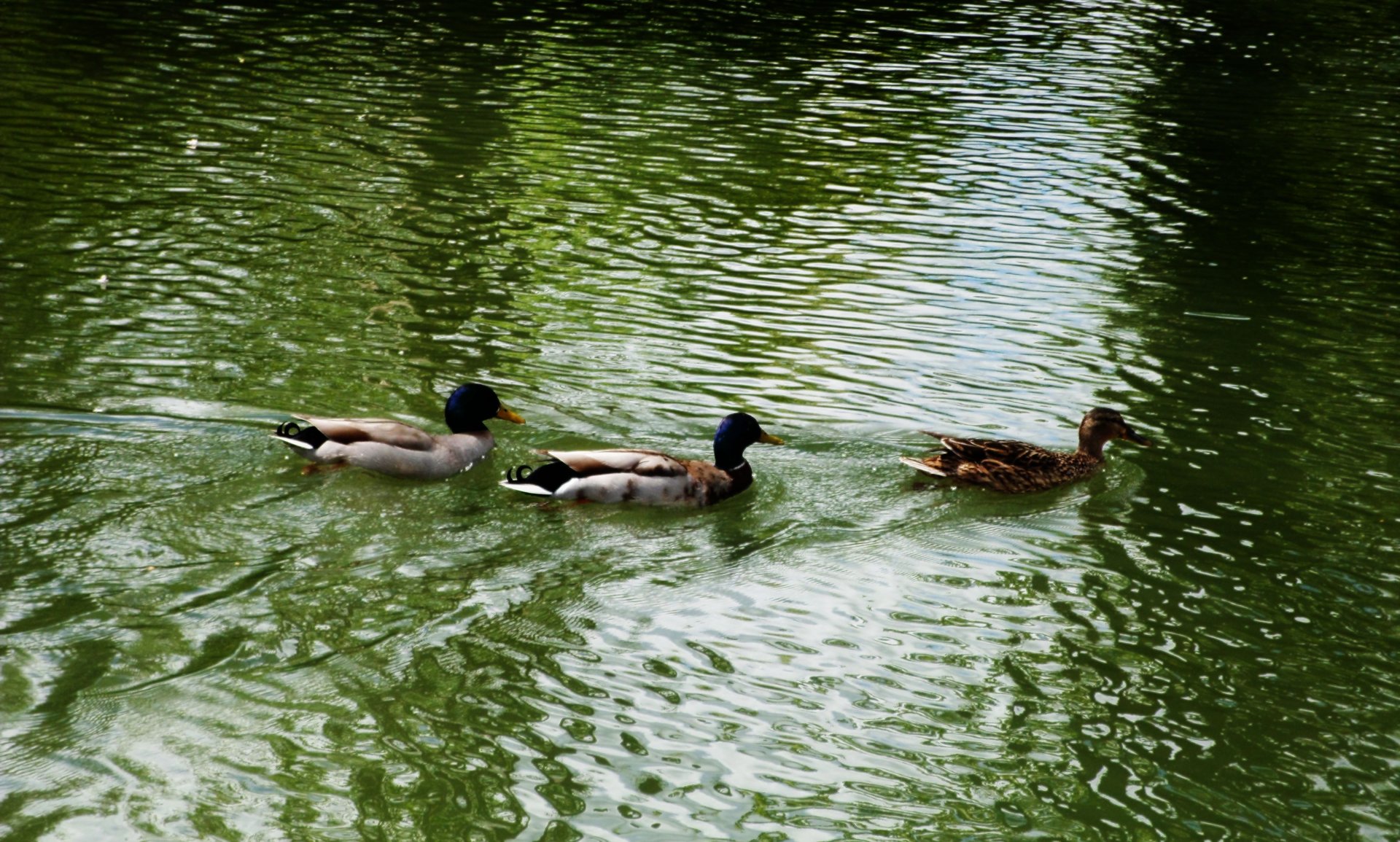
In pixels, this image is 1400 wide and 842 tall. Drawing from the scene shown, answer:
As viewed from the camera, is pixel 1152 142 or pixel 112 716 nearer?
pixel 112 716

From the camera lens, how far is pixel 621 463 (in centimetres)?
1037

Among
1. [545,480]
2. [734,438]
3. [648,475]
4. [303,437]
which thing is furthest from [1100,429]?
[303,437]

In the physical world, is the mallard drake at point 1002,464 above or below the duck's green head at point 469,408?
below

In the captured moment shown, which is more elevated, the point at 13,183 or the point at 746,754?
the point at 13,183

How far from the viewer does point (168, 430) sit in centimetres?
1089

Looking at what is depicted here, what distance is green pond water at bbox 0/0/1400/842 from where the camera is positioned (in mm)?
7375

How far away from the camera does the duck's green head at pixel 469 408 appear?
11.1 meters

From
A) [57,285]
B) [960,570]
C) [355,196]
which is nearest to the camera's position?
[960,570]

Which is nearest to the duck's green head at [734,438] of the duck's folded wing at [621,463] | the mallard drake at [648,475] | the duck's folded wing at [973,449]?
the mallard drake at [648,475]

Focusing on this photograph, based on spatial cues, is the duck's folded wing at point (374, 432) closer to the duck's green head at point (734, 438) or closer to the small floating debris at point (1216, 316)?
the duck's green head at point (734, 438)

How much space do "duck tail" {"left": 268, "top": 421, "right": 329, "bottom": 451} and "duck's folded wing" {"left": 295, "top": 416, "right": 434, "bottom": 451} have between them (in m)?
0.04

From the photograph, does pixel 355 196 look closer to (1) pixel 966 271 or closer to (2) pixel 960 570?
(1) pixel 966 271

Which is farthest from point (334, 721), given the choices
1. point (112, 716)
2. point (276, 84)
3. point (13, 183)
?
point (276, 84)

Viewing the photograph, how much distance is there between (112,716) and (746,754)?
3002 mm
